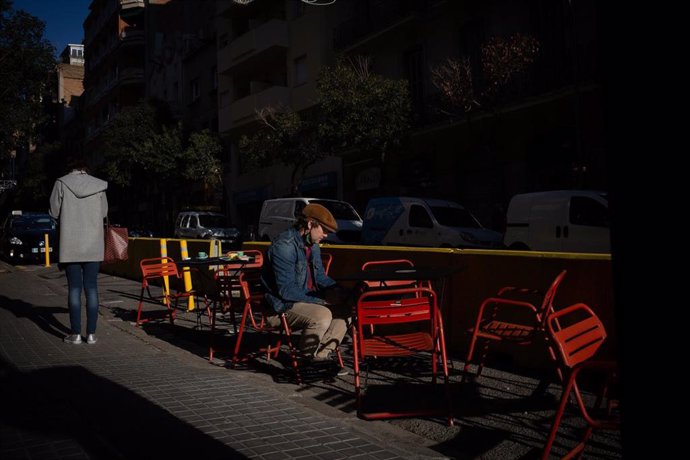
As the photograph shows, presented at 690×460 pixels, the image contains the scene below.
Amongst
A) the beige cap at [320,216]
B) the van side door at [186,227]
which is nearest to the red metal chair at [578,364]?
the beige cap at [320,216]

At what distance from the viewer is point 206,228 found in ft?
76.1

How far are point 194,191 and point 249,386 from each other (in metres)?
33.3

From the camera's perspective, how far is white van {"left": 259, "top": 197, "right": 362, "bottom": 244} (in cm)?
1698

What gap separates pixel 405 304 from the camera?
4.15 m

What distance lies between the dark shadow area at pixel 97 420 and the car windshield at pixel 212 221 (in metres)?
19.2

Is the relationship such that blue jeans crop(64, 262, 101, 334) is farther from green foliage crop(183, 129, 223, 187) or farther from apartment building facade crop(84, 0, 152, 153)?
apartment building facade crop(84, 0, 152, 153)

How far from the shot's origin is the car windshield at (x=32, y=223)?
21.8 m

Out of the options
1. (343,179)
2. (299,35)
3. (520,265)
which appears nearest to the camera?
(520,265)

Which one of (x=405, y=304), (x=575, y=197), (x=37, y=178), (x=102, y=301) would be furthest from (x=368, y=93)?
(x=37, y=178)

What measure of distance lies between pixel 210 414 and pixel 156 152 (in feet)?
96.1

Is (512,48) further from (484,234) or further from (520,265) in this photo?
(520,265)

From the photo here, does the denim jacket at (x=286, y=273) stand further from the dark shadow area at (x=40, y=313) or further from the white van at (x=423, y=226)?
the white van at (x=423, y=226)

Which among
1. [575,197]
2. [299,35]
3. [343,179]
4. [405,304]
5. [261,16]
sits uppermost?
[261,16]

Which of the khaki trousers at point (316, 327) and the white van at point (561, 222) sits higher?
the white van at point (561, 222)
